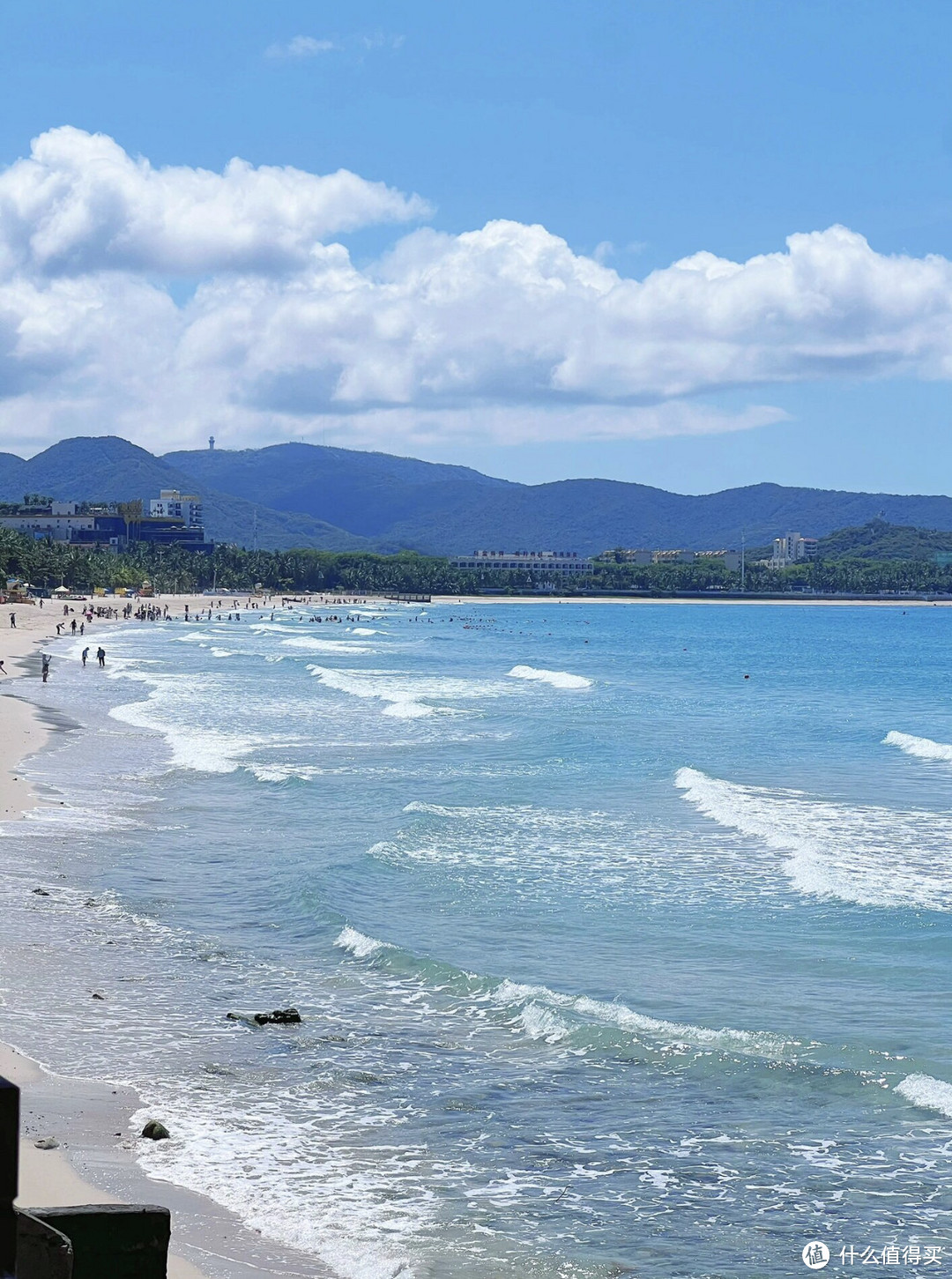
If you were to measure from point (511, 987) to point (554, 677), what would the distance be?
5079cm

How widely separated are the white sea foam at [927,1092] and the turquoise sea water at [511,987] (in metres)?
0.03

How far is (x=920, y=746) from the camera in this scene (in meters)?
38.5

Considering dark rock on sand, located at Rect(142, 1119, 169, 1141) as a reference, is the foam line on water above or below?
below

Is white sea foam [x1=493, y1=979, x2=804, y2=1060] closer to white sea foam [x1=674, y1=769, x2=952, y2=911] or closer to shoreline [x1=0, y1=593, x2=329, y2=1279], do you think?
shoreline [x1=0, y1=593, x2=329, y2=1279]

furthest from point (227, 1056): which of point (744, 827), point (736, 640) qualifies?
point (736, 640)

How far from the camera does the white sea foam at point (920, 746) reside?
36344 millimetres

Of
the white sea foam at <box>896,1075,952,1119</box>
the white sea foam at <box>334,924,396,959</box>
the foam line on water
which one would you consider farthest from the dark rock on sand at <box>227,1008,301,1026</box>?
the white sea foam at <box>896,1075,952,1119</box>

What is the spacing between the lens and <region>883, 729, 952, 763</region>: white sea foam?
36344 mm

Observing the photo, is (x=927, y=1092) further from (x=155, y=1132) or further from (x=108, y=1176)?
(x=108, y=1176)

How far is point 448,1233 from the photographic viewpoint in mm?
8891

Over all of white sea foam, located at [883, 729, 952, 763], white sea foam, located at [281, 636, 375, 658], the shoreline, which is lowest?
white sea foam, located at [883, 729, 952, 763]

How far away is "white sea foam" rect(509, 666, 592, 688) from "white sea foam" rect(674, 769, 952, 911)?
30114 millimetres

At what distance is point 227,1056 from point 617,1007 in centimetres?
389

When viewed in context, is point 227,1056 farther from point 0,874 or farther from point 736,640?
point 736,640
